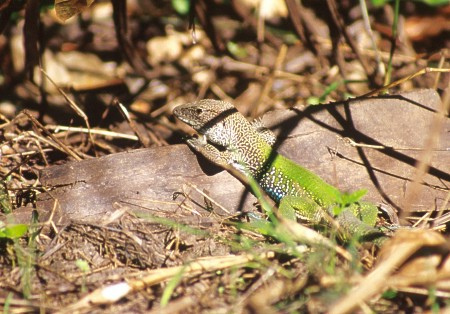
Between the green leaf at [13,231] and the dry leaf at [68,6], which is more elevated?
the dry leaf at [68,6]

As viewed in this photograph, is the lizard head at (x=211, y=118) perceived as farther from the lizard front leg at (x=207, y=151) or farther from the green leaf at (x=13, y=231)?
the green leaf at (x=13, y=231)

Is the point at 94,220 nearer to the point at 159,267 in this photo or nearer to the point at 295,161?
the point at 159,267

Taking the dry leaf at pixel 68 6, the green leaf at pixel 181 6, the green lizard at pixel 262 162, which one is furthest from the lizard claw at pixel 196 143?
the green leaf at pixel 181 6

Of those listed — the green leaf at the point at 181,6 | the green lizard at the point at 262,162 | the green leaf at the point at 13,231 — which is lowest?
the green leaf at the point at 13,231

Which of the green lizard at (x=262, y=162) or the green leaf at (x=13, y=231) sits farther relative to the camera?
the green lizard at (x=262, y=162)

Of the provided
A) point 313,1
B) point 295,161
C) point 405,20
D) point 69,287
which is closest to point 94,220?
point 69,287

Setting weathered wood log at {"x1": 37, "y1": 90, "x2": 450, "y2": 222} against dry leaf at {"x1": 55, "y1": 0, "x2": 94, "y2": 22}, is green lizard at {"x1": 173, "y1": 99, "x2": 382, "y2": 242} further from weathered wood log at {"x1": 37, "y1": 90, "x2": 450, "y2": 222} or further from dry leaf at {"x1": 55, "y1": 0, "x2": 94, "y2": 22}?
dry leaf at {"x1": 55, "y1": 0, "x2": 94, "y2": 22}
